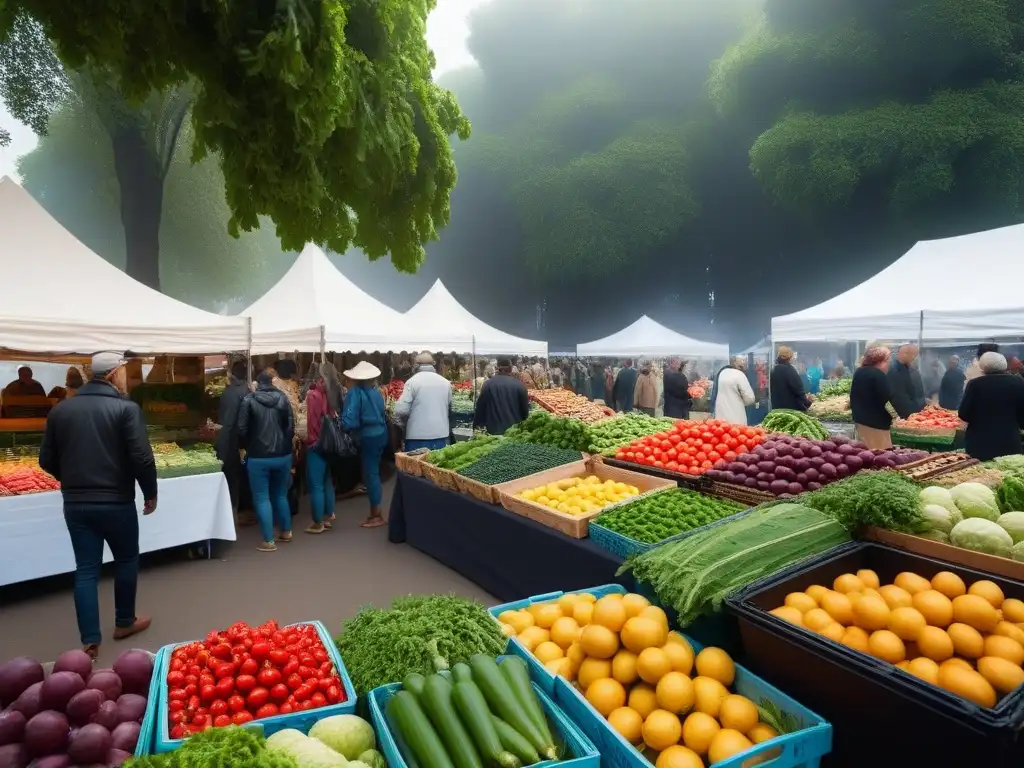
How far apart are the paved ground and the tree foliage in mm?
3343

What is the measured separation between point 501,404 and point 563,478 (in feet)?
8.46

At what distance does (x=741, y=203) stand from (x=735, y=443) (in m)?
25.5

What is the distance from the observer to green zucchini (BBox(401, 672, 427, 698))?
198 centimetres

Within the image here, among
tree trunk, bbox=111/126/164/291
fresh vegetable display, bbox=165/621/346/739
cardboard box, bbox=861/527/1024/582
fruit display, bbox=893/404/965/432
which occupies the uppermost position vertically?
tree trunk, bbox=111/126/164/291

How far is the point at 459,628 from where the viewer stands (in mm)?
2350

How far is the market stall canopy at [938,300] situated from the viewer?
25.4ft

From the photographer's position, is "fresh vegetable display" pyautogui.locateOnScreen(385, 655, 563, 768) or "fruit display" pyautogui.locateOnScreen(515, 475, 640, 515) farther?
"fruit display" pyautogui.locateOnScreen(515, 475, 640, 515)

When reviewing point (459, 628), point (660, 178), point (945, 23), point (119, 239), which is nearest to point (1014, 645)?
point (459, 628)

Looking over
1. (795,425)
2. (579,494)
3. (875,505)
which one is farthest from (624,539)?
(795,425)

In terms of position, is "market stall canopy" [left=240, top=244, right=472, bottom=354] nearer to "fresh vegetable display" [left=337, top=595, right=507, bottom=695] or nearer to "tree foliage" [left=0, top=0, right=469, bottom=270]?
"tree foliage" [left=0, top=0, right=469, bottom=270]

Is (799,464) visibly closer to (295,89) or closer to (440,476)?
(440,476)

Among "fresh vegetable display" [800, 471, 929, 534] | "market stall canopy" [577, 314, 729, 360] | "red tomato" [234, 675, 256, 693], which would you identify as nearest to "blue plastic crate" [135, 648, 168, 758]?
"red tomato" [234, 675, 256, 693]

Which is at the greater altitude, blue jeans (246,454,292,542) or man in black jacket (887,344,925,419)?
man in black jacket (887,344,925,419)

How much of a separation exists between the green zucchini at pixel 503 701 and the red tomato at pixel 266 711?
680mm
